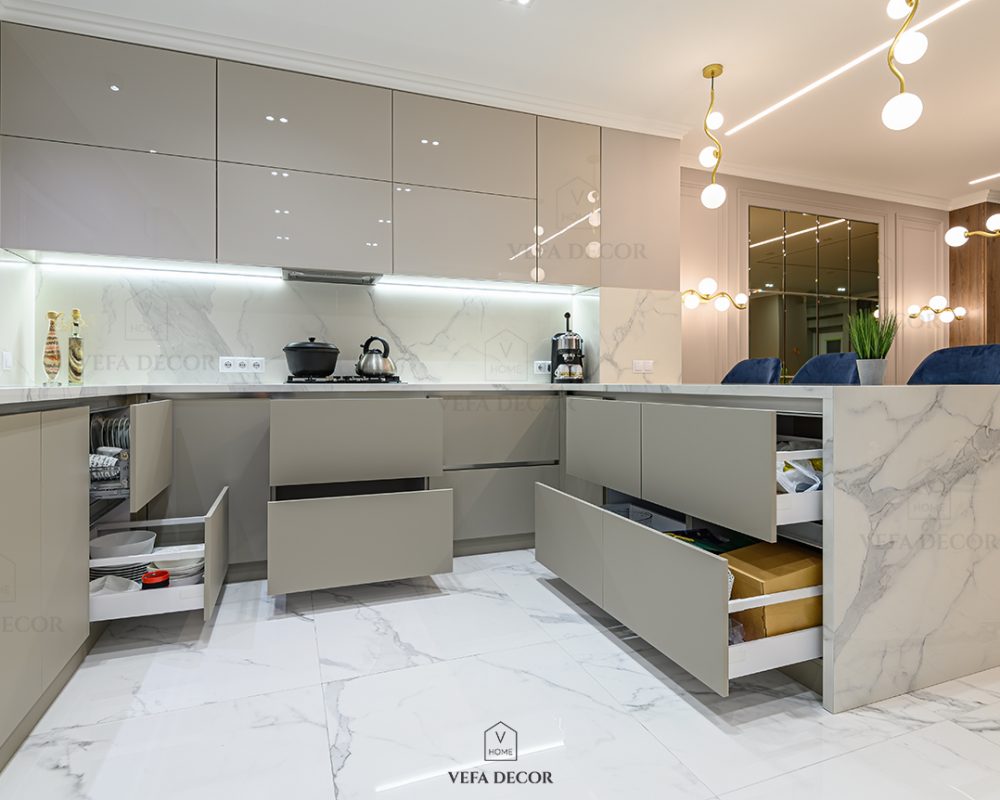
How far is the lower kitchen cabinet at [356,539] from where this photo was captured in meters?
1.94

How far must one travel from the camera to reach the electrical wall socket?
285cm

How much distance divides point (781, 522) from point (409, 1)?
255 centimetres

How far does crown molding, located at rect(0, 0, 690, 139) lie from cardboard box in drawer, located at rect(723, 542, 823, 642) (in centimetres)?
280

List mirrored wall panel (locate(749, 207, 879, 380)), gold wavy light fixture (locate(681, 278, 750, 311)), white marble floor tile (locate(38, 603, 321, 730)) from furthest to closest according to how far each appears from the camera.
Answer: mirrored wall panel (locate(749, 207, 879, 380)) < gold wavy light fixture (locate(681, 278, 750, 311)) < white marble floor tile (locate(38, 603, 321, 730))

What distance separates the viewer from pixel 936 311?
5.05 metres

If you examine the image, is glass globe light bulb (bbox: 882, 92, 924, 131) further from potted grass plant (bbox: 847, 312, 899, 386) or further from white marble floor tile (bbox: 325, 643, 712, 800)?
white marble floor tile (bbox: 325, 643, 712, 800)

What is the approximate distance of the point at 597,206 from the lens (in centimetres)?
335

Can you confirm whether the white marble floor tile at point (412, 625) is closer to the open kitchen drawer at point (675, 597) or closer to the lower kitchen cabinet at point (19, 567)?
the open kitchen drawer at point (675, 597)

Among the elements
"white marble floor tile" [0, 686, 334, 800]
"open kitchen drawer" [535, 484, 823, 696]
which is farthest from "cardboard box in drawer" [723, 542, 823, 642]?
"white marble floor tile" [0, 686, 334, 800]

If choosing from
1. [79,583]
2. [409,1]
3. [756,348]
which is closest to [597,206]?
[409,1]

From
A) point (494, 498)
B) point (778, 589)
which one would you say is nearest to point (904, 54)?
point (778, 589)

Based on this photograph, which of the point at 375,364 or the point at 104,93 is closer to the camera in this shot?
the point at 104,93

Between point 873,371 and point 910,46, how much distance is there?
1208 mm

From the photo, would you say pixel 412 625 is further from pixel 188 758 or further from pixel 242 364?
pixel 242 364
